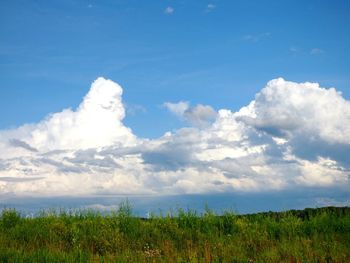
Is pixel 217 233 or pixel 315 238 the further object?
pixel 217 233

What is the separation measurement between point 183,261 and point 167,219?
578 centimetres

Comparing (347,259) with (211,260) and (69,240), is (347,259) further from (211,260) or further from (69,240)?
(69,240)

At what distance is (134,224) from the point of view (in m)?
19.8

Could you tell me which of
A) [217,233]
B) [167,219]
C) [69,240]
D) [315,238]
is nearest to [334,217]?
[315,238]

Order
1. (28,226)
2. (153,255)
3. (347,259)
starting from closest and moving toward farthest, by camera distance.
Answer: (347,259), (153,255), (28,226)

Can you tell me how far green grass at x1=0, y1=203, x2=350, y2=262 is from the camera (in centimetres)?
1516

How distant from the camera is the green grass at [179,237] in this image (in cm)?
1516

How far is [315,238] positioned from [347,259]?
320 centimetres

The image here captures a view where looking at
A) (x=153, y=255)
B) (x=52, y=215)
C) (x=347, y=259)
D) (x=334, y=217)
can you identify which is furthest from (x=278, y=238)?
(x=52, y=215)

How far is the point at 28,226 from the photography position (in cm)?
2017

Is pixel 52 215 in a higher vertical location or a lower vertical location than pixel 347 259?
higher

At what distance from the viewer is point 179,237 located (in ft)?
61.7

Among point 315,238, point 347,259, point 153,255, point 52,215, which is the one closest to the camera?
point 347,259

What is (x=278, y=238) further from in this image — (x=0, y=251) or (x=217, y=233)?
(x=0, y=251)
